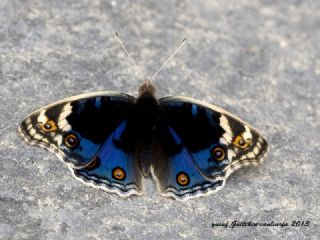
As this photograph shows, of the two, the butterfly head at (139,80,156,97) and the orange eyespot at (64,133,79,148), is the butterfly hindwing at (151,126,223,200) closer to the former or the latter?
the butterfly head at (139,80,156,97)

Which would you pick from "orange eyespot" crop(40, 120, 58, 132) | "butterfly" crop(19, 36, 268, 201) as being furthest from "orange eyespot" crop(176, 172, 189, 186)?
"orange eyespot" crop(40, 120, 58, 132)

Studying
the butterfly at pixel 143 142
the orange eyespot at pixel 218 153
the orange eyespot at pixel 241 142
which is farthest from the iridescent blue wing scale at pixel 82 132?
the orange eyespot at pixel 241 142

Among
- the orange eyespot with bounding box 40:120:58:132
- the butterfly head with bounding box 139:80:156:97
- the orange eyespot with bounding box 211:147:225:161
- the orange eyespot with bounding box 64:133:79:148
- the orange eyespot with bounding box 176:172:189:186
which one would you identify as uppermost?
the butterfly head with bounding box 139:80:156:97

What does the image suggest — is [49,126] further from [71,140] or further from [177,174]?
[177,174]

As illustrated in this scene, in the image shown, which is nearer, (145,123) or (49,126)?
(49,126)

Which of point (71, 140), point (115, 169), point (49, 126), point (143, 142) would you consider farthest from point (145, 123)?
point (49, 126)

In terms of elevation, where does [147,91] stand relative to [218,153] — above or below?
above

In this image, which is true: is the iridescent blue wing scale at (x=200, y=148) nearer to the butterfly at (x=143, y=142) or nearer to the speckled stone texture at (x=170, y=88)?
the butterfly at (x=143, y=142)
